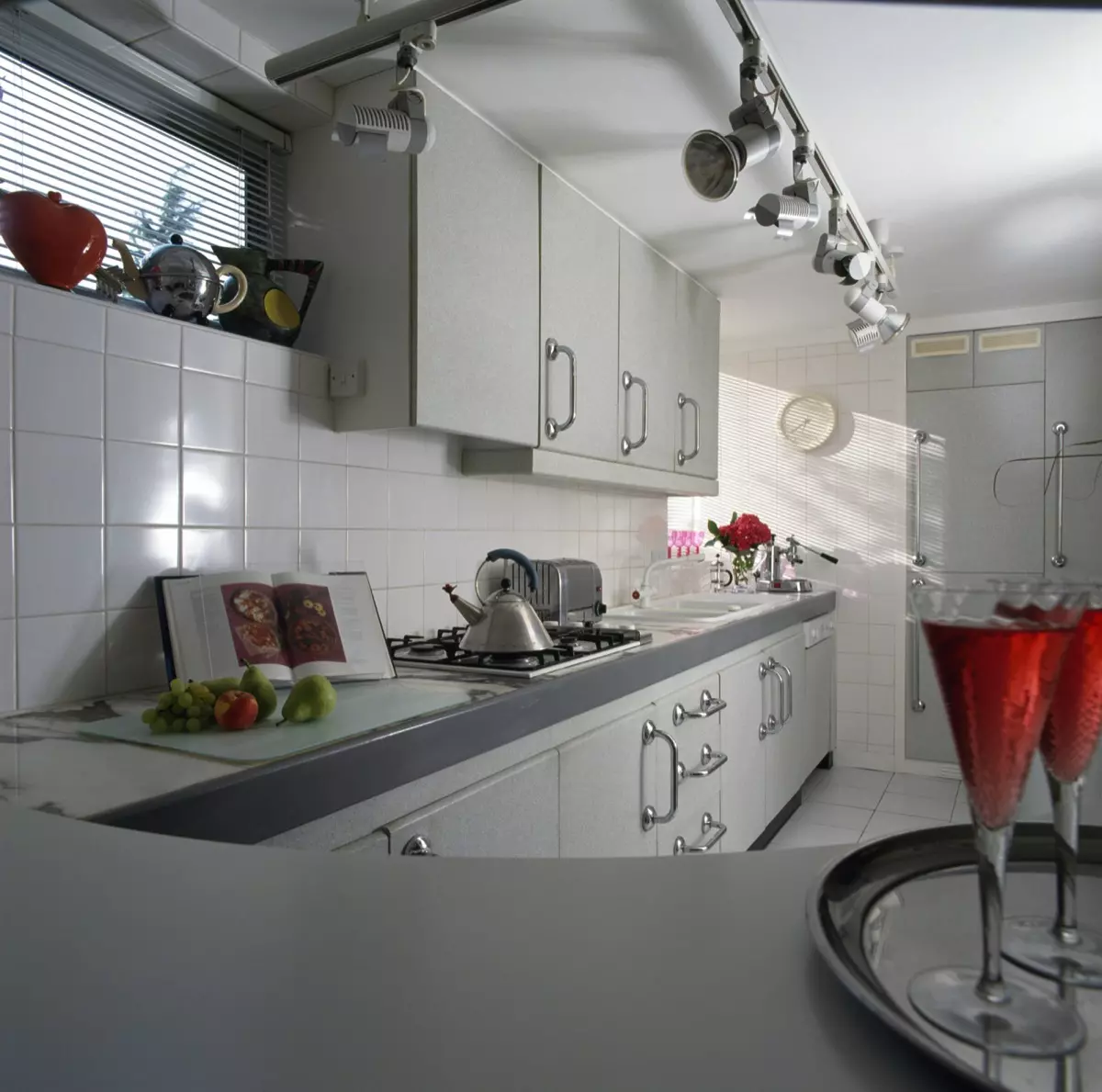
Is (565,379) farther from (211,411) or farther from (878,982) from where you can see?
(878,982)

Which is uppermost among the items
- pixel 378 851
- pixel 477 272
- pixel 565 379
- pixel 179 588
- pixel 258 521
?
Result: pixel 477 272

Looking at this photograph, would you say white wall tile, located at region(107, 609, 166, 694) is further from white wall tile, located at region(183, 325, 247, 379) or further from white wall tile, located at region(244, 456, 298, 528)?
white wall tile, located at region(183, 325, 247, 379)

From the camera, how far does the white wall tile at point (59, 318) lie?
1.44 meters

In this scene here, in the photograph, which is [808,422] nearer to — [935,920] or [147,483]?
[147,483]

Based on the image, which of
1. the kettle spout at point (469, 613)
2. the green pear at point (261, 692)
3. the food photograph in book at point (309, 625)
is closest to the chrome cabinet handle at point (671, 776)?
the kettle spout at point (469, 613)

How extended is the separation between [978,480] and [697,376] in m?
1.77

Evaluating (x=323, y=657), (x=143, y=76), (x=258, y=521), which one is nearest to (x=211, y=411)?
(x=258, y=521)

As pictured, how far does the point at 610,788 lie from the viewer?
1970 millimetres

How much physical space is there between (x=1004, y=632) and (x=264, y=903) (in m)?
0.46

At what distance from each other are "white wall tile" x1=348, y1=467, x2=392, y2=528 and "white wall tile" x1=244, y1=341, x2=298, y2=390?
0.28 metres

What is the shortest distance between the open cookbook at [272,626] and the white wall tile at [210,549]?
0.07 metres

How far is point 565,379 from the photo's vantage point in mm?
2514

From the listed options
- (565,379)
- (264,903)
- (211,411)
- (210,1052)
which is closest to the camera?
(210,1052)

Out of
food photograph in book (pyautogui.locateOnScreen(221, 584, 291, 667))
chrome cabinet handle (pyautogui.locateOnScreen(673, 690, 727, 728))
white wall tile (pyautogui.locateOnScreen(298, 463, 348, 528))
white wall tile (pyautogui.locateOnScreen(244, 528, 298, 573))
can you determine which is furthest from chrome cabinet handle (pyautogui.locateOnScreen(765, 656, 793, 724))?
food photograph in book (pyautogui.locateOnScreen(221, 584, 291, 667))
